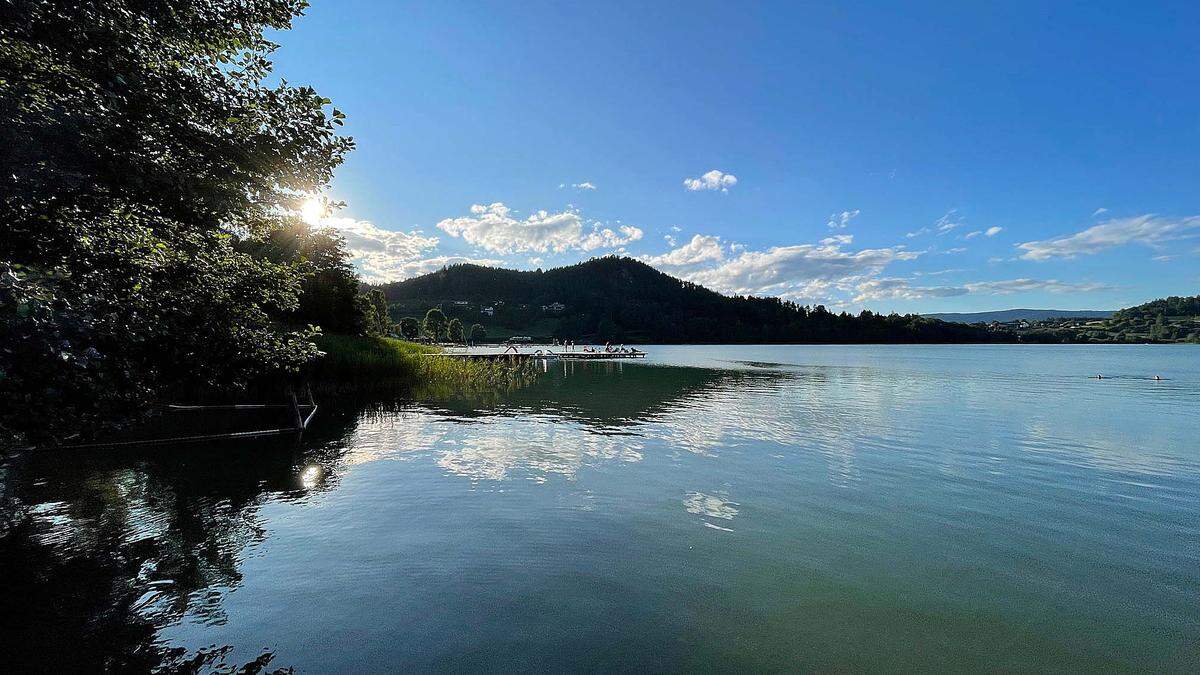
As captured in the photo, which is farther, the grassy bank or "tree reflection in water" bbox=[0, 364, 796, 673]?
the grassy bank

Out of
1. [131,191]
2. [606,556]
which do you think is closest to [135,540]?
[131,191]

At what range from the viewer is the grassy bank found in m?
43.8

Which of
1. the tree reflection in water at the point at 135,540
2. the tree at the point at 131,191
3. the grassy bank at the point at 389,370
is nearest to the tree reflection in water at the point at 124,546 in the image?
the tree reflection in water at the point at 135,540

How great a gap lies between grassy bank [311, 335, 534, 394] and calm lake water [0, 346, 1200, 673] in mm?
18915

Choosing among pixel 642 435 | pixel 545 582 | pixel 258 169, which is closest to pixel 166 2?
pixel 258 169

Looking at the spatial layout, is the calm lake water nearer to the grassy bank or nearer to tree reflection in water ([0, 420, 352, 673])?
tree reflection in water ([0, 420, 352, 673])

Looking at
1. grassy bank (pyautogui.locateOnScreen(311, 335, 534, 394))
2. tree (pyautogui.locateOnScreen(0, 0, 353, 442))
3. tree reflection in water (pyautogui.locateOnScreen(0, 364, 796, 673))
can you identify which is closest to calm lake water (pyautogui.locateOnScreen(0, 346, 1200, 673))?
tree reflection in water (pyautogui.locateOnScreen(0, 364, 796, 673))

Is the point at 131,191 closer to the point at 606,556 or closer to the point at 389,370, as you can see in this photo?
the point at 606,556

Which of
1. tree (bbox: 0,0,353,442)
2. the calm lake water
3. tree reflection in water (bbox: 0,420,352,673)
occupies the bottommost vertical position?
the calm lake water

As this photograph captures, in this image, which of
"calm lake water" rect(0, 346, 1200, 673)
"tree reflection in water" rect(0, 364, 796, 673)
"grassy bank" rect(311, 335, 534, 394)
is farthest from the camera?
"grassy bank" rect(311, 335, 534, 394)

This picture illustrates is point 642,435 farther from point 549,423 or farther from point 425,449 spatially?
point 425,449

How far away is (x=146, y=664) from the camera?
8.12 meters

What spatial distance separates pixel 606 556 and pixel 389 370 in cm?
4095

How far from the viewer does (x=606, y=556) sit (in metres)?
12.6
